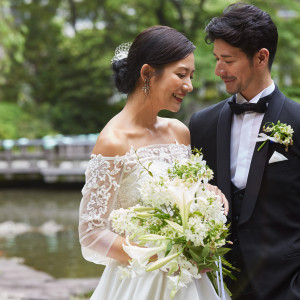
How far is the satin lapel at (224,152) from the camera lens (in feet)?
9.42

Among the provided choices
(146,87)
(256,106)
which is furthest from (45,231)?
(256,106)

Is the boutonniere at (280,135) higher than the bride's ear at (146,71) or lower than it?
lower

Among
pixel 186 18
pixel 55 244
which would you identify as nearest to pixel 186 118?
pixel 186 18

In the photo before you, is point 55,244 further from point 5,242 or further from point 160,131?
point 160,131

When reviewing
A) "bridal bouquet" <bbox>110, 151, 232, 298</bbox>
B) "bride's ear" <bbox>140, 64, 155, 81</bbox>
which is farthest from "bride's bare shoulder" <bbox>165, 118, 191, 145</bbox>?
"bridal bouquet" <bbox>110, 151, 232, 298</bbox>

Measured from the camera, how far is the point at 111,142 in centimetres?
274

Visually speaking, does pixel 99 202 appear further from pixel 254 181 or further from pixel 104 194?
pixel 254 181

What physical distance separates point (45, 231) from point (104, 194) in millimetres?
8403

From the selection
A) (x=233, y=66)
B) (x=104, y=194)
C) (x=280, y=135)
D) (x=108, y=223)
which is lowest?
(x=108, y=223)

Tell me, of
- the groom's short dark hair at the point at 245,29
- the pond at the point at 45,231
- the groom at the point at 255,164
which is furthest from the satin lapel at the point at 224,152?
the pond at the point at 45,231

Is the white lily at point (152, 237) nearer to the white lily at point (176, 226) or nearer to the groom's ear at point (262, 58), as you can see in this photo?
the white lily at point (176, 226)

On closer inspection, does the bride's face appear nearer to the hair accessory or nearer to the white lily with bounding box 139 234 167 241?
the hair accessory

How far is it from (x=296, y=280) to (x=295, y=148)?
2.01 ft

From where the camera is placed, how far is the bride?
2.66 metres
